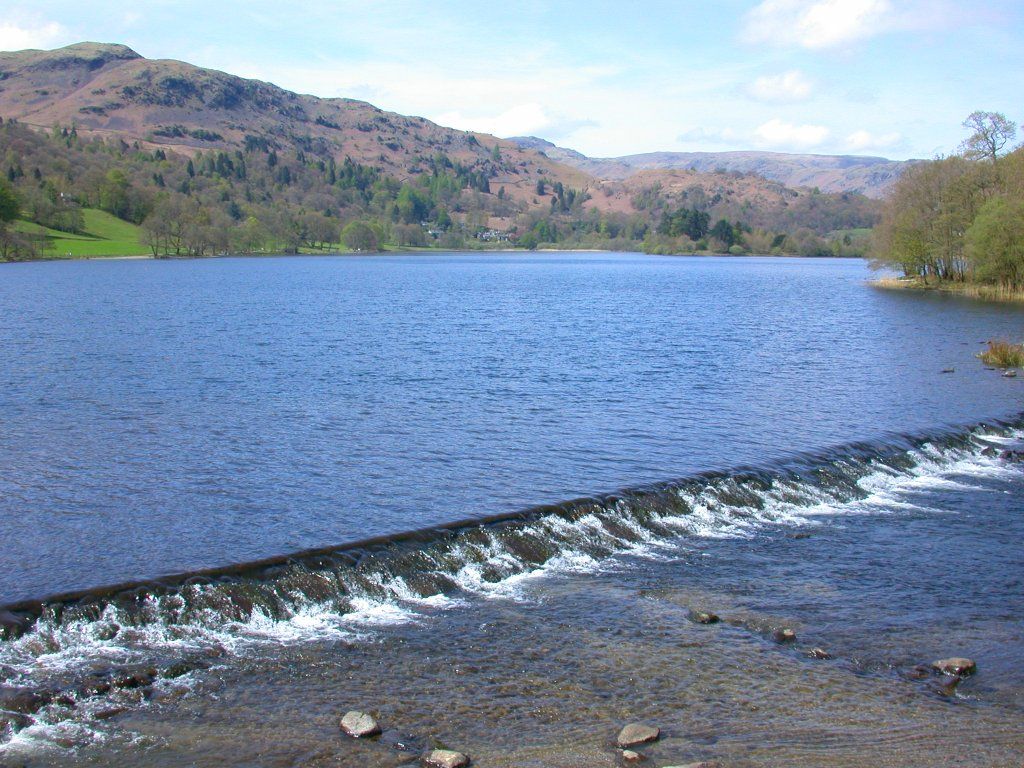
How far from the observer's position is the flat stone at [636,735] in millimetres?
11422

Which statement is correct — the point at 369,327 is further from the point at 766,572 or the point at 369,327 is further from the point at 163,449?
the point at 766,572

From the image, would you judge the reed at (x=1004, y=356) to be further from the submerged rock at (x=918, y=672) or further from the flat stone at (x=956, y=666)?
the submerged rock at (x=918, y=672)

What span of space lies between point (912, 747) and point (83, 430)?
25.8 metres

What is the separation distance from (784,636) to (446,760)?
6700 millimetres

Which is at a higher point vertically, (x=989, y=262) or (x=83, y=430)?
(x=989, y=262)

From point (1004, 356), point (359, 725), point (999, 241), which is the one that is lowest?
point (359, 725)

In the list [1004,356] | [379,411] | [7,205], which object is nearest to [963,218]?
[1004,356]

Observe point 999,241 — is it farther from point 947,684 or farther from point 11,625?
point 11,625

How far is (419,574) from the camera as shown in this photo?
18.0m

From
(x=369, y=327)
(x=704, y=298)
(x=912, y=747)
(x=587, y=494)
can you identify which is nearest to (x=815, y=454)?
(x=587, y=494)

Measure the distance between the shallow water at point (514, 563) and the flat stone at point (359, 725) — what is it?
19 cm

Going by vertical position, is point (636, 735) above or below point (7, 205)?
below

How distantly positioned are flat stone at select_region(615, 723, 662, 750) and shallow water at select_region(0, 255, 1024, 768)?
348 mm

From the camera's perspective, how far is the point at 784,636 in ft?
48.9
